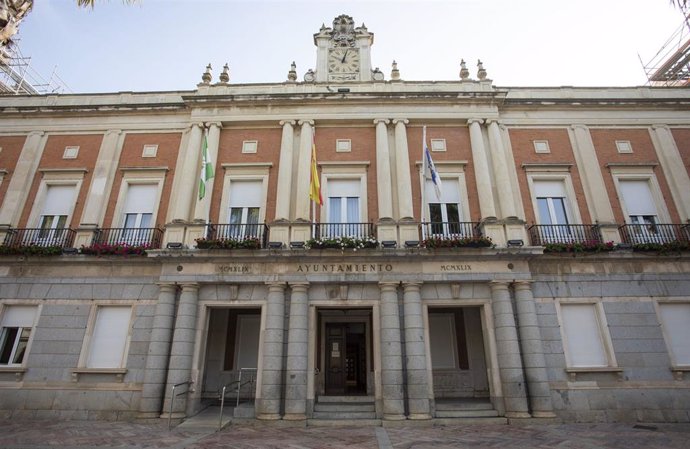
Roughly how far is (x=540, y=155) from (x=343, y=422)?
37.7 feet

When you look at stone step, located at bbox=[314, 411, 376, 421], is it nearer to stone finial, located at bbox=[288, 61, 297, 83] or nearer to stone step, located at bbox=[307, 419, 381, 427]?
stone step, located at bbox=[307, 419, 381, 427]

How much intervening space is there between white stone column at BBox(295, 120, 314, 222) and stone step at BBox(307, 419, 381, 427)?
19.4 feet

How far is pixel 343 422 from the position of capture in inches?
386

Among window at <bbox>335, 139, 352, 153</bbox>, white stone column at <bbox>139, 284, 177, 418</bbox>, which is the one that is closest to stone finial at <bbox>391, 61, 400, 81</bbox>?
window at <bbox>335, 139, 352, 153</bbox>

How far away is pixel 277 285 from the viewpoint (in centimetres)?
1095

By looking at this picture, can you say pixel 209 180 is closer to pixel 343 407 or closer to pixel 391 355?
pixel 391 355

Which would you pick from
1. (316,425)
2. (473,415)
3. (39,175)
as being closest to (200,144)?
(39,175)

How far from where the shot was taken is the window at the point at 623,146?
13461 mm

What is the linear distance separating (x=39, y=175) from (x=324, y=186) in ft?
35.3

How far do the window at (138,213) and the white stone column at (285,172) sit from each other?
4568mm

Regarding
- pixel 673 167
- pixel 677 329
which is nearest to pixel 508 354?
pixel 677 329

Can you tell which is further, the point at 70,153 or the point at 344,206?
the point at 70,153

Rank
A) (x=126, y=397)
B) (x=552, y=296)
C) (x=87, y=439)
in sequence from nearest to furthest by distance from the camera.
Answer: (x=87, y=439) → (x=126, y=397) → (x=552, y=296)

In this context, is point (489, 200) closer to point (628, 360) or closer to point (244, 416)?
point (628, 360)
